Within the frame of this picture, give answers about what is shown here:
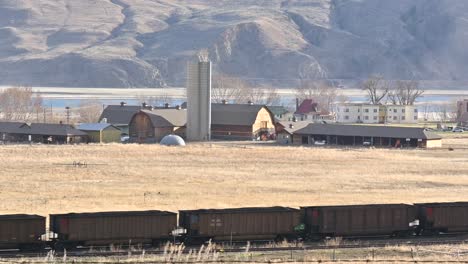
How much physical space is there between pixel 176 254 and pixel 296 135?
89218 mm

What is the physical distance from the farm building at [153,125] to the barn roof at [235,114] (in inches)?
197

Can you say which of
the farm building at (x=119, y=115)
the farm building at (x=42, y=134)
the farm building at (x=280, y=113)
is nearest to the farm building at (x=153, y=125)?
the farm building at (x=119, y=115)

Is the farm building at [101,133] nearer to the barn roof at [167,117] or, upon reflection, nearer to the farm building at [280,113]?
the barn roof at [167,117]

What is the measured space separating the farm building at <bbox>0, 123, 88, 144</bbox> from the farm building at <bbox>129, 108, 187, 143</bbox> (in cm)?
1088

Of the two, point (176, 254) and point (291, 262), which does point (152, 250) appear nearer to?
point (176, 254)

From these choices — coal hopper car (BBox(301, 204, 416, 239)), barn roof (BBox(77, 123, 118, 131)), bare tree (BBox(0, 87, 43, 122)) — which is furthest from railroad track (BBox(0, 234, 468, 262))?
bare tree (BBox(0, 87, 43, 122))

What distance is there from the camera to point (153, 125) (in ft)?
438

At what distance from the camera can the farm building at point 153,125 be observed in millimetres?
133625

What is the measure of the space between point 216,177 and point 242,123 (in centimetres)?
5658

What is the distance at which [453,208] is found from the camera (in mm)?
48562

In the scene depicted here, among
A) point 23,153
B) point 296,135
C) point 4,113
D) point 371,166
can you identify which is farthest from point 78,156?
point 4,113

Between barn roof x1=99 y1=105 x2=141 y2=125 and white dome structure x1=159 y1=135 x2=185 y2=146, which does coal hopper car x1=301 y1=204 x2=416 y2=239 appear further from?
barn roof x1=99 y1=105 x2=141 y2=125

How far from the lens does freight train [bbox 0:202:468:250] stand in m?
42.2

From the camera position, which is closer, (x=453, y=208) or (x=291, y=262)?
(x=291, y=262)
